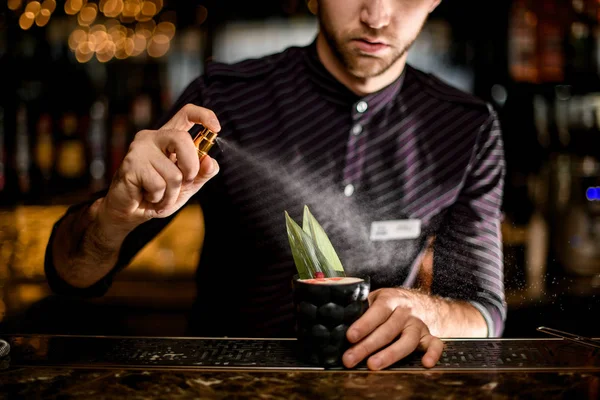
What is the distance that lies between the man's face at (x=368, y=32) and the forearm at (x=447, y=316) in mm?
640

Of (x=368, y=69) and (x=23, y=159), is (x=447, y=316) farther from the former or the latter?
(x=23, y=159)

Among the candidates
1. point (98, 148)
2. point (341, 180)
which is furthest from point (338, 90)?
point (98, 148)

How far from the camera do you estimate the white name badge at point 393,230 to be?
1960 millimetres

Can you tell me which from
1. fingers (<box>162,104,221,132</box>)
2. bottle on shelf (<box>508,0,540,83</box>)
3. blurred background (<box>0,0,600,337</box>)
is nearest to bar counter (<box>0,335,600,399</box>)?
fingers (<box>162,104,221,132</box>)

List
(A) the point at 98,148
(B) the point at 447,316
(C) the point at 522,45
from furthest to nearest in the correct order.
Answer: (A) the point at 98,148 < (C) the point at 522,45 < (B) the point at 447,316

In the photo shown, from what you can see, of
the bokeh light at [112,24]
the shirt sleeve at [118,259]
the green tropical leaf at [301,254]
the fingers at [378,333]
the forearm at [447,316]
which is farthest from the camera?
the bokeh light at [112,24]

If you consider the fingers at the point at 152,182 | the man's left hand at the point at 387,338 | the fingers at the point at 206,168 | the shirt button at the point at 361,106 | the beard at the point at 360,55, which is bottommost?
the man's left hand at the point at 387,338

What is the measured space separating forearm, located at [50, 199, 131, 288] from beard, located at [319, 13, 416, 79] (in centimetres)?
75

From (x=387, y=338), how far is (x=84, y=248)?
2.91 feet

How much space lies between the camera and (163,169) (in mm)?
1282

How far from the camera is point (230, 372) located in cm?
119

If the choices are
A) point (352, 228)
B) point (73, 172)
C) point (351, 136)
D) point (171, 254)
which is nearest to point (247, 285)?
point (352, 228)

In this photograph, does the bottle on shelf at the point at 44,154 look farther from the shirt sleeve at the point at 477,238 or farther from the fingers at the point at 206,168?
the fingers at the point at 206,168

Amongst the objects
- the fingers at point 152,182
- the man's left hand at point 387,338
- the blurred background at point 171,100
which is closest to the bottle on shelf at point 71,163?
the blurred background at point 171,100
